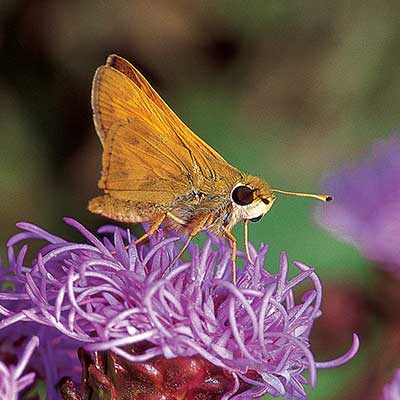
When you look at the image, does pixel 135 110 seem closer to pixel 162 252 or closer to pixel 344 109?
pixel 162 252

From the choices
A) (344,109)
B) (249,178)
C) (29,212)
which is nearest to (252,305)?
(249,178)

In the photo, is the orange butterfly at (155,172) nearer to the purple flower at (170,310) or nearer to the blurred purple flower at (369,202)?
the purple flower at (170,310)

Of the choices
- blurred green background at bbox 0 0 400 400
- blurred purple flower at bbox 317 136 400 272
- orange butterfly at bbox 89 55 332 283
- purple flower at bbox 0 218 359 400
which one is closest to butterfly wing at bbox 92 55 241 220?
orange butterfly at bbox 89 55 332 283

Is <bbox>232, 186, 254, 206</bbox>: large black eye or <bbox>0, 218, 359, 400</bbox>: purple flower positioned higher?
<bbox>232, 186, 254, 206</bbox>: large black eye

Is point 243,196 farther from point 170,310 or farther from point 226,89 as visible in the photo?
point 226,89

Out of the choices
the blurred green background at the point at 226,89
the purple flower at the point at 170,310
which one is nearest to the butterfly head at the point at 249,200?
the purple flower at the point at 170,310

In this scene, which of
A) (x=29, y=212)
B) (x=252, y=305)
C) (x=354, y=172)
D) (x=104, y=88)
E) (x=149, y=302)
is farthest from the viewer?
(x=354, y=172)

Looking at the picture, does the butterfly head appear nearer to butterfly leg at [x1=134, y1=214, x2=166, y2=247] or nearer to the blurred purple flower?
butterfly leg at [x1=134, y1=214, x2=166, y2=247]
